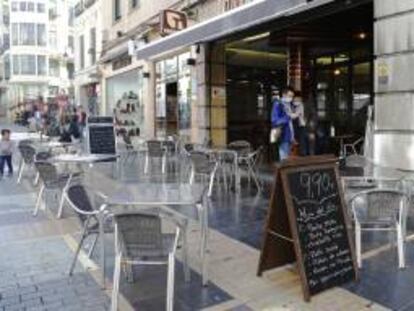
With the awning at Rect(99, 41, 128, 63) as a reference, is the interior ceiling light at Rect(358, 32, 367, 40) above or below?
below

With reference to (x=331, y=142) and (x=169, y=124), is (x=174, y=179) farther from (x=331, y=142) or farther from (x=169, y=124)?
(x=169, y=124)

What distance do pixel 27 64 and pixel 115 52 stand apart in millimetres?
44677

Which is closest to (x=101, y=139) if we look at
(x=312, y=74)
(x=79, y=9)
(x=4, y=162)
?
(x=4, y=162)

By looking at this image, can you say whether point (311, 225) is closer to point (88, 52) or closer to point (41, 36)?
point (88, 52)

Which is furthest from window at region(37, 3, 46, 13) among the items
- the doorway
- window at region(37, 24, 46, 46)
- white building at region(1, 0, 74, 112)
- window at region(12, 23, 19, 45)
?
the doorway

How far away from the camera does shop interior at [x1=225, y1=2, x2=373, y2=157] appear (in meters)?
15.2

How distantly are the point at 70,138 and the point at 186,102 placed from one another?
358cm

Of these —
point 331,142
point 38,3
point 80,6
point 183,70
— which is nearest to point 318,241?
point 331,142

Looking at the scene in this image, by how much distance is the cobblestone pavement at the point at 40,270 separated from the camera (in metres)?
5.47

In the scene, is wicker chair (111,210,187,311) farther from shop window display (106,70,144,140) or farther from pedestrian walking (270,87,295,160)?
shop window display (106,70,144,140)

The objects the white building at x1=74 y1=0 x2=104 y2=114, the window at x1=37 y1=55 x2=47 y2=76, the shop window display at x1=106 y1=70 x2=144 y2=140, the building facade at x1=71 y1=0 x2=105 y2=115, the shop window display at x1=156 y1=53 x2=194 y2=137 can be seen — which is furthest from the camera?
the window at x1=37 y1=55 x2=47 y2=76

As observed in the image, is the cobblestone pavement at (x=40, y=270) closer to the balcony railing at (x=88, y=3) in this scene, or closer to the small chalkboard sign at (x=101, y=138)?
the small chalkboard sign at (x=101, y=138)

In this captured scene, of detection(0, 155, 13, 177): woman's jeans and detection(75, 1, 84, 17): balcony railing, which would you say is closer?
detection(0, 155, 13, 177): woman's jeans

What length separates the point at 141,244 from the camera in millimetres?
5066
